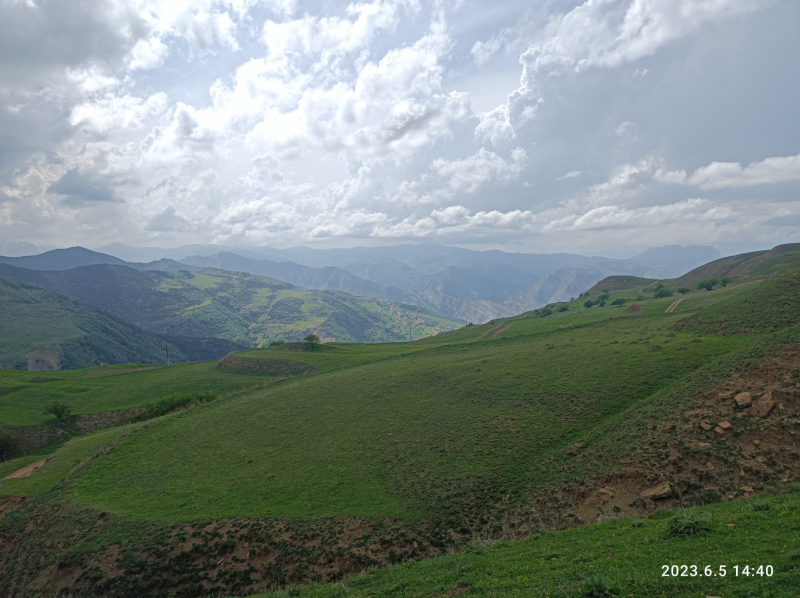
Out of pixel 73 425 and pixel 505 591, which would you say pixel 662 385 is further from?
pixel 73 425

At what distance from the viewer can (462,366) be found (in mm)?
57438

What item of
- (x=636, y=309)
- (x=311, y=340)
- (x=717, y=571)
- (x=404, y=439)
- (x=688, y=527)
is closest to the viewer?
(x=717, y=571)

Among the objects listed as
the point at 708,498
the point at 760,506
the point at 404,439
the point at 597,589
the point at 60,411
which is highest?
the point at 597,589

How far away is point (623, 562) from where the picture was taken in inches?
531

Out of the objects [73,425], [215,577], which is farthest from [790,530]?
[73,425]

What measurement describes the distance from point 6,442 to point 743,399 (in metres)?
102

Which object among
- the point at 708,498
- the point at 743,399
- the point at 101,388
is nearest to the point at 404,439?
the point at 708,498

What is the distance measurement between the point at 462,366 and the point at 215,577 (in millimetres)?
40509

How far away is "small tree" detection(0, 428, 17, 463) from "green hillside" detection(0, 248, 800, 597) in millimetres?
23015

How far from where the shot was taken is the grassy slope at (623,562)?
11133 mm

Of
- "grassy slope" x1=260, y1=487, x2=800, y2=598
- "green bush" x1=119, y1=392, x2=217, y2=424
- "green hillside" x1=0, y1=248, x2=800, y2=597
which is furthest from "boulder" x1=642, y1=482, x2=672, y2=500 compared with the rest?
"green bush" x1=119, y1=392, x2=217, y2=424

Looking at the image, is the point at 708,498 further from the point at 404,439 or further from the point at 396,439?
the point at 396,439

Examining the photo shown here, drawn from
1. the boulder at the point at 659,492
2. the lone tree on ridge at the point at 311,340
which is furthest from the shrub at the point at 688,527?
the lone tree on ridge at the point at 311,340

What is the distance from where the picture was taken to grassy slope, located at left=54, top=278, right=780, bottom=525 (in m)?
28.5
